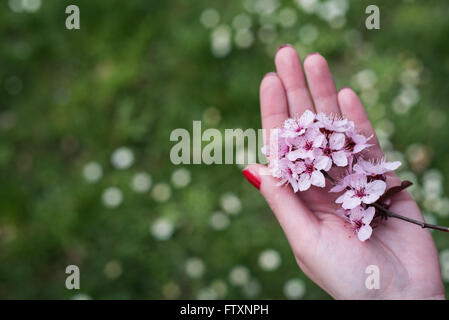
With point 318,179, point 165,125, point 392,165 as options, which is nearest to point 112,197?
point 165,125

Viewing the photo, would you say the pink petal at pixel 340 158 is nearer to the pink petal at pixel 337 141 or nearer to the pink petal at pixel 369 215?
the pink petal at pixel 337 141

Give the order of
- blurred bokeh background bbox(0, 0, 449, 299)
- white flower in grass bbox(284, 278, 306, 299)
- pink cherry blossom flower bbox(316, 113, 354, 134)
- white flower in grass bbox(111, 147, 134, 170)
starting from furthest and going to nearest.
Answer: white flower in grass bbox(111, 147, 134, 170)
blurred bokeh background bbox(0, 0, 449, 299)
white flower in grass bbox(284, 278, 306, 299)
pink cherry blossom flower bbox(316, 113, 354, 134)

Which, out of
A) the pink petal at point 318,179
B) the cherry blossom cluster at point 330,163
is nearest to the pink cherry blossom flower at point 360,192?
the cherry blossom cluster at point 330,163

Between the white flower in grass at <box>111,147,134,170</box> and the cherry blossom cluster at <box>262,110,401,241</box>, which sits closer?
the cherry blossom cluster at <box>262,110,401,241</box>

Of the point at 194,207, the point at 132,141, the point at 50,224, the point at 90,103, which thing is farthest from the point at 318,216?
the point at 90,103

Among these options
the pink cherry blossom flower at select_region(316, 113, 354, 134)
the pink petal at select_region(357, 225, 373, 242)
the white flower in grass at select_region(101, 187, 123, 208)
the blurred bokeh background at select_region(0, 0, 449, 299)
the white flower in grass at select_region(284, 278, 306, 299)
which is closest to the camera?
the pink petal at select_region(357, 225, 373, 242)

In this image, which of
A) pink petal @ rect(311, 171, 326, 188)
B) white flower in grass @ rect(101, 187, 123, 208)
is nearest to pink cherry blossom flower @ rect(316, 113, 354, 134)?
pink petal @ rect(311, 171, 326, 188)

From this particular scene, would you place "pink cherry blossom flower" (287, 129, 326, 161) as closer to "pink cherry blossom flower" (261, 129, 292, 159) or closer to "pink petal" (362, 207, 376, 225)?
"pink cherry blossom flower" (261, 129, 292, 159)
